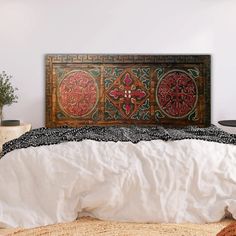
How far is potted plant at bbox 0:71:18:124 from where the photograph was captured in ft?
13.3

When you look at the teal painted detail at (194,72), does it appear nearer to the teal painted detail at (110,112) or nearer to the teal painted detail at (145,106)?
the teal painted detail at (145,106)

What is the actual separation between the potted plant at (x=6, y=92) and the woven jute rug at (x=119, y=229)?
2532mm

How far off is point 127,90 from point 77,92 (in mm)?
563

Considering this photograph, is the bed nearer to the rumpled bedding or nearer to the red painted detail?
the rumpled bedding

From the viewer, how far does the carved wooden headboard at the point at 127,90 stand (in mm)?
4301

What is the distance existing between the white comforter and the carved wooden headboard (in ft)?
7.79

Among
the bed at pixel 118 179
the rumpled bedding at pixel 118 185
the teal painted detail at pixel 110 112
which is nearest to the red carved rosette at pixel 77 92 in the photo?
the teal painted detail at pixel 110 112

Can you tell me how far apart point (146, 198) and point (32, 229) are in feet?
A: 1.77

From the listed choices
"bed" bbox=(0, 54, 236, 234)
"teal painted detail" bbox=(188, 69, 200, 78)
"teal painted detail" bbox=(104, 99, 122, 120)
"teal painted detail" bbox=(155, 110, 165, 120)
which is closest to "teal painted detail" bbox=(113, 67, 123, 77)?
"teal painted detail" bbox=(104, 99, 122, 120)

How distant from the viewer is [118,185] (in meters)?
1.83

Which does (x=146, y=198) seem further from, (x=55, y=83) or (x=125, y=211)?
(x=55, y=83)

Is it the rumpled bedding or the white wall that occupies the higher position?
the white wall

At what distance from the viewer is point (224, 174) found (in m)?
1.88

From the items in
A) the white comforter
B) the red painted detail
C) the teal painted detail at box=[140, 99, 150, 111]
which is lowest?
the white comforter
